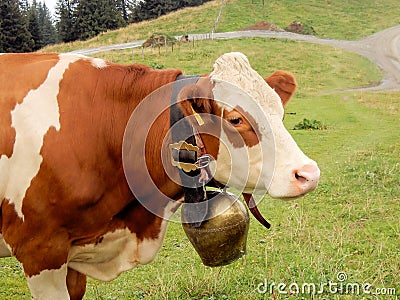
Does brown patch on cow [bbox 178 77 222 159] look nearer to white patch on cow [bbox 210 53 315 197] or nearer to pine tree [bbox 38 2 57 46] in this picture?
white patch on cow [bbox 210 53 315 197]

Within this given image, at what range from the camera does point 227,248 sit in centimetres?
317

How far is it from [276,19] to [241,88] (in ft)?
131

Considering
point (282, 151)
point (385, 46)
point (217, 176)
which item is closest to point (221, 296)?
point (217, 176)

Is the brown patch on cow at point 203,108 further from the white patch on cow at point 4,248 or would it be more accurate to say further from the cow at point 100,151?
the white patch on cow at point 4,248

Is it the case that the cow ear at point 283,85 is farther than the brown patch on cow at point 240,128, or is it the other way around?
the cow ear at point 283,85

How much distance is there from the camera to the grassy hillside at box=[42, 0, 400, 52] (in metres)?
38.2

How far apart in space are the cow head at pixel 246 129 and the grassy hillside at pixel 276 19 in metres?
34.9

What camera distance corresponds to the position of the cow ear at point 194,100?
274 cm

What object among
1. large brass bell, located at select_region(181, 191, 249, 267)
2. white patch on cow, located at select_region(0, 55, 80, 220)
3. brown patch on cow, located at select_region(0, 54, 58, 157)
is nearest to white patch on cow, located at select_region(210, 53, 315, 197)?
large brass bell, located at select_region(181, 191, 249, 267)

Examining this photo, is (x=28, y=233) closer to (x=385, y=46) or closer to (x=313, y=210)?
(x=313, y=210)

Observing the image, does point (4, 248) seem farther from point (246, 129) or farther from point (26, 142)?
point (246, 129)

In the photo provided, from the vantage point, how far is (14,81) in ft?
10.1

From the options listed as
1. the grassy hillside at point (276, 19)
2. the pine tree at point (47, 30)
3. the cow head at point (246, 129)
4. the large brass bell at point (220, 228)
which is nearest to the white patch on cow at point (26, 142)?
the cow head at point (246, 129)

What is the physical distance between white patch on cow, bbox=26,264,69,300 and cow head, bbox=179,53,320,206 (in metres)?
1.21
